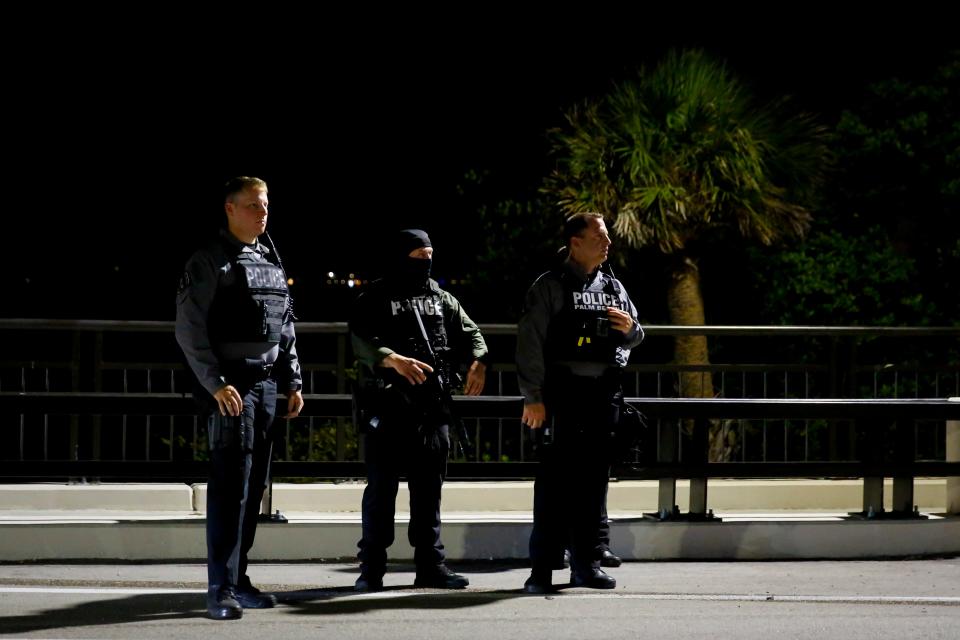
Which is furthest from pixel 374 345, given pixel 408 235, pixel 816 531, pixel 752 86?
pixel 752 86

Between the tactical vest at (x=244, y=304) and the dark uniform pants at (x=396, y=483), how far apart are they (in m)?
0.95

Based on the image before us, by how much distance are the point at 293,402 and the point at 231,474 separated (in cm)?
57

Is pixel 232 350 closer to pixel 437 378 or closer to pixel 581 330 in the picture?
pixel 437 378

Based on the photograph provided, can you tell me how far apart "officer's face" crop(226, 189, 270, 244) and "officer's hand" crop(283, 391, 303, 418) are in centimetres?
80

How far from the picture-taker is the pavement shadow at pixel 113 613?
6629 mm

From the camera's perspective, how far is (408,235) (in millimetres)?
7395

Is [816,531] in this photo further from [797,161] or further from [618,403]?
[797,161]

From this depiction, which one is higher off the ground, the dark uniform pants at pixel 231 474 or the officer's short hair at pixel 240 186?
the officer's short hair at pixel 240 186

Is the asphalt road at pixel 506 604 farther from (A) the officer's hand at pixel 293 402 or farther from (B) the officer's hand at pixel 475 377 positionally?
(B) the officer's hand at pixel 475 377

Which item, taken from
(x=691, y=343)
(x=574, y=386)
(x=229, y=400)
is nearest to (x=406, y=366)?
(x=574, y=386)

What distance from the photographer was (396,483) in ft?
24.9

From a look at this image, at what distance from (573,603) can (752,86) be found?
10171mm

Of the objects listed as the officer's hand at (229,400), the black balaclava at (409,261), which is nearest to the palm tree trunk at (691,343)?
the black balaclava at (409,261)

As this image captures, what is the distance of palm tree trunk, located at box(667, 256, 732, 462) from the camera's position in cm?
1199
